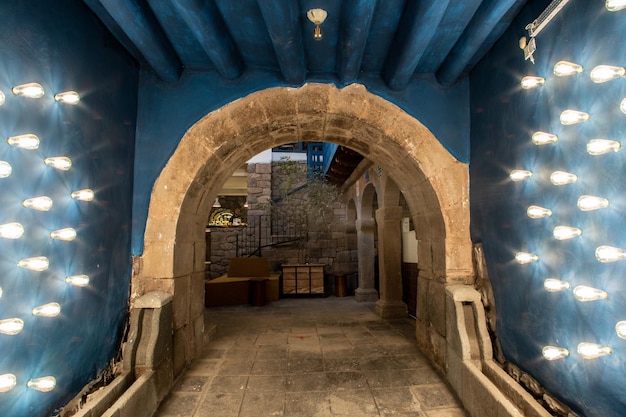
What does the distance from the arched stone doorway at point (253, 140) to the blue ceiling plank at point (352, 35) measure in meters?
0.21

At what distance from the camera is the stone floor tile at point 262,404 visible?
2.20 m

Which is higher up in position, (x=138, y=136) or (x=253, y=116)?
(x=253, y=116)

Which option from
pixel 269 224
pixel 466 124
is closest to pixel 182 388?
pixel 466 124

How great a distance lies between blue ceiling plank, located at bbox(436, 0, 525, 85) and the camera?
195cm

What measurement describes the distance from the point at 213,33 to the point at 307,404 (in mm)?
2501

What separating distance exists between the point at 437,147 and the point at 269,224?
5.94 metres

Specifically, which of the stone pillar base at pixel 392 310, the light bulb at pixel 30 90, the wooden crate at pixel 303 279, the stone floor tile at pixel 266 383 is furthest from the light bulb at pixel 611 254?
the wooden crate at pixel 303 279

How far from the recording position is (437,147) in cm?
280

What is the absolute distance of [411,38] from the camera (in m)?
2.16

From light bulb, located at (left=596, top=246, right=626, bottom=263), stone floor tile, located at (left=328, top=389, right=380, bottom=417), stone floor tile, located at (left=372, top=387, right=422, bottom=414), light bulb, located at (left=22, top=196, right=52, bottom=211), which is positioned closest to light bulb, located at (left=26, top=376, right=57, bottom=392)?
light bulb, located at (left=22, top=196, right=52, bottom=211)

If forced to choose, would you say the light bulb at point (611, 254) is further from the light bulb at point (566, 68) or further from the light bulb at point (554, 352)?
the light bulb at point (566, 68)

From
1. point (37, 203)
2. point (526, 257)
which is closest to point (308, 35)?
point (37, 203)

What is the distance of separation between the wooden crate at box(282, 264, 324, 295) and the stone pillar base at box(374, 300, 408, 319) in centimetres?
257

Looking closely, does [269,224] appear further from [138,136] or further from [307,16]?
[307,16]
